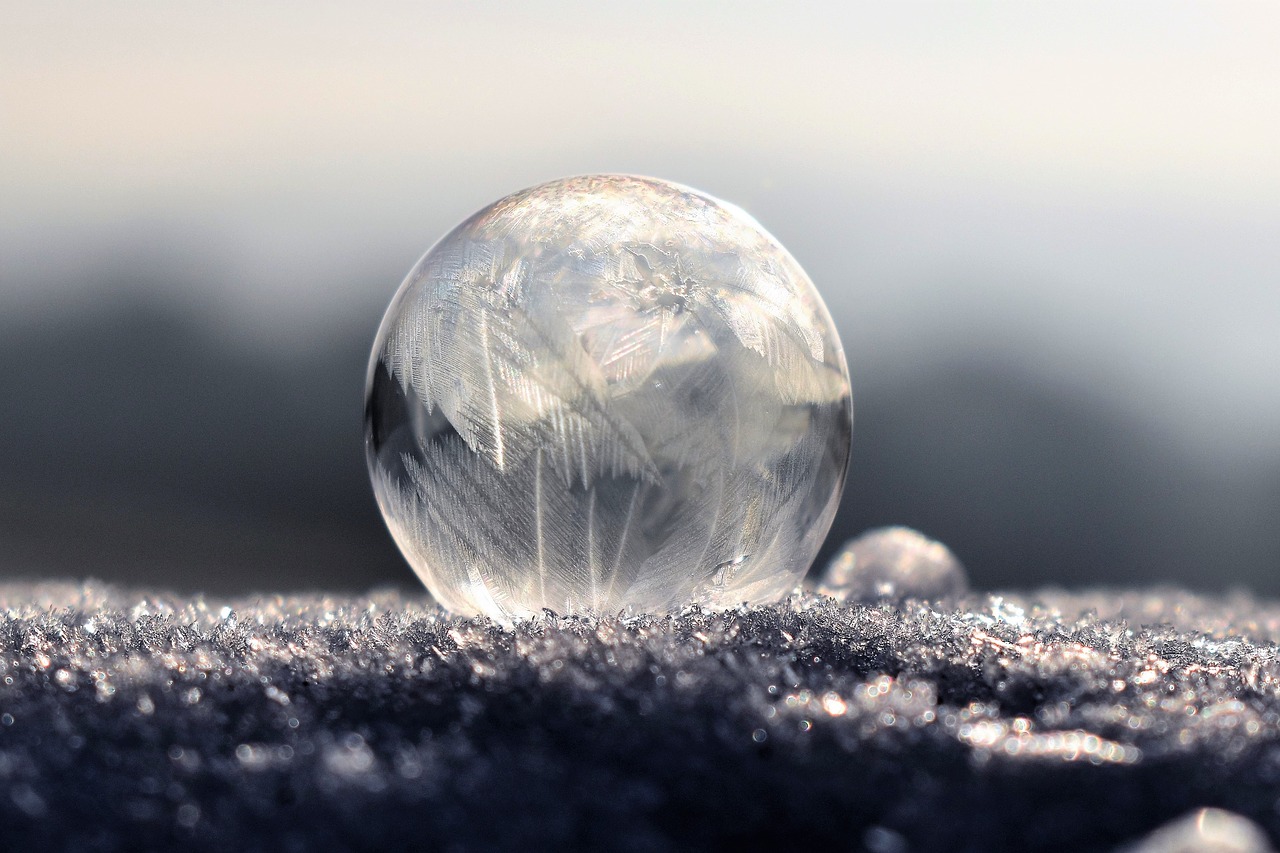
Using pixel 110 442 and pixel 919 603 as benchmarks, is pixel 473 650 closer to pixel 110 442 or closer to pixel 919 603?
pixel 919 603

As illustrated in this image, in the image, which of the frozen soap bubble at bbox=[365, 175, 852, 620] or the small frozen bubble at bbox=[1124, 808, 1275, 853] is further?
the frozen soap bubble at bbox=[365, 175, 852, 620]

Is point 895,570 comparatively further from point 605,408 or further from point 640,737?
point 640,737

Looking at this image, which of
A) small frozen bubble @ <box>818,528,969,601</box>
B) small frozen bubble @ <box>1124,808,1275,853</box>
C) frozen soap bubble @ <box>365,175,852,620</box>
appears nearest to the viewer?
small frozen bubble @ <box>1124,808,1275,853</box>

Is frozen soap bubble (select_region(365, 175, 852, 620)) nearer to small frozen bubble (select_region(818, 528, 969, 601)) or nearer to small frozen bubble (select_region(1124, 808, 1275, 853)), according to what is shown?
small frozen bubble (select_region(818, 528, 969, 601))

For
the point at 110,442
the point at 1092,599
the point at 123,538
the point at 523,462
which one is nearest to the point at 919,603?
the point at 523,462

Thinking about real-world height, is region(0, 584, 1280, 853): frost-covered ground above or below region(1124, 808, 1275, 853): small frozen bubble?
below

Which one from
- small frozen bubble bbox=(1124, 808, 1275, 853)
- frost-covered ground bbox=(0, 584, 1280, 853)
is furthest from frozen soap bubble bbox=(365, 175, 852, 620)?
small frozen bubble bbox=(1124, 808, 1275, 853)
